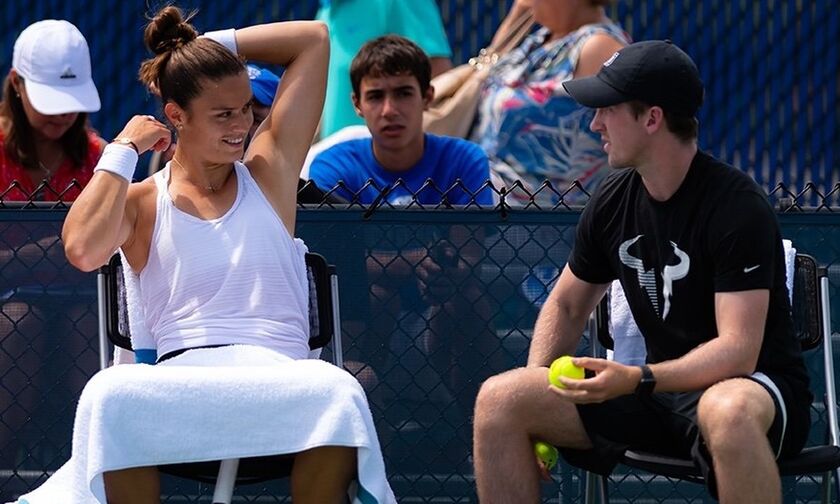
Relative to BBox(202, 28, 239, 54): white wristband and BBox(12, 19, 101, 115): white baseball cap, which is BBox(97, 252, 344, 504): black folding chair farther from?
BBox(12, 19, 101, 115): white baseball cap

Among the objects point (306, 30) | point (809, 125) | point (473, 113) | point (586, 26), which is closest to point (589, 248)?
point (306, 30)

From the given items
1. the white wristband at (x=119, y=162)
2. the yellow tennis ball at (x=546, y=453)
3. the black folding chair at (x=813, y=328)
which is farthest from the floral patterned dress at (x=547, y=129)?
the white wristband at (x=119, y=162)

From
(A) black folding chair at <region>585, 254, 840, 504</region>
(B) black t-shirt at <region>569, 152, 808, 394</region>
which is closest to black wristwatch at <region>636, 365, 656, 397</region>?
(B) black t-shirt at <region>569, 152, 808, 394</region>

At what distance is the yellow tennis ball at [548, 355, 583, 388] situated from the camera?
4082mm

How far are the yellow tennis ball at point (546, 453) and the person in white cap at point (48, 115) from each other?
7.28ft

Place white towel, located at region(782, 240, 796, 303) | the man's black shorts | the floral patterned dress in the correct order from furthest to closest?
the floral patterned dress < white towel, located at region(782, 240, 796, 303) < the man's black shorts

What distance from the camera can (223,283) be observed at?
4.38 meters

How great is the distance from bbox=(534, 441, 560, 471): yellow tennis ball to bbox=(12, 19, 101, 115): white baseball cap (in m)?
2.45

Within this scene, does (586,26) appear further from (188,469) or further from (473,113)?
(188,469)

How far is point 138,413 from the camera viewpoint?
13.1 ft

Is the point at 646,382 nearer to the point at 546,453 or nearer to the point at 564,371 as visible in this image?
the point at 564,371

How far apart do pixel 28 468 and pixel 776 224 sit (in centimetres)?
242

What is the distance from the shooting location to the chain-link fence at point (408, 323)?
16.8 feet

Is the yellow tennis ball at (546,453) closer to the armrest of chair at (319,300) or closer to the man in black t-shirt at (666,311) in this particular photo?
the man in black t-shirt at (666,311)
